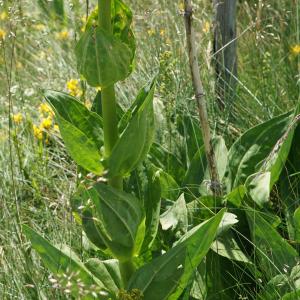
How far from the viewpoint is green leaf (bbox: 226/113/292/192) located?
2465 mm

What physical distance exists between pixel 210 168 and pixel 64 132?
61 cm

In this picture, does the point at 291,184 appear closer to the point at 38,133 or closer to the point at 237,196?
the point at 237,196

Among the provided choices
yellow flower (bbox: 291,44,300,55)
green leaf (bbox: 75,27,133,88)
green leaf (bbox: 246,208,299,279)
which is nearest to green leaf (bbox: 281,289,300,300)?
green leaf (bbox: 246,208,299,279)

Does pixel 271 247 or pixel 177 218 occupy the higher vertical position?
pixel 177 218

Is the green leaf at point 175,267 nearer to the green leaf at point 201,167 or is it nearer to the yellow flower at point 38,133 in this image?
the green leaf at point 201,167

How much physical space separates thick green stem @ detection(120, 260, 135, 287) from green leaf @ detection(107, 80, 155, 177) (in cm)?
32

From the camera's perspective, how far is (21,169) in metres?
2.98

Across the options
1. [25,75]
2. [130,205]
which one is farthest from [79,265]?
[25,75]

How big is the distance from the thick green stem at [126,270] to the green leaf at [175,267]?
0.08 m

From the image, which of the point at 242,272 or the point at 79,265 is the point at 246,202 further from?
the point at 79,265

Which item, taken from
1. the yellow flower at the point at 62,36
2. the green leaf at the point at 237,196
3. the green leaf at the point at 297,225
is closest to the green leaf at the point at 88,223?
the green leaf at the point at 237,196

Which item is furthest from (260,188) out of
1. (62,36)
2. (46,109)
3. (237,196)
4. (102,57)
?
(62,36)

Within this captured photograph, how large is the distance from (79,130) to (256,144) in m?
0.82

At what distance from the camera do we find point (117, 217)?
1.93m
